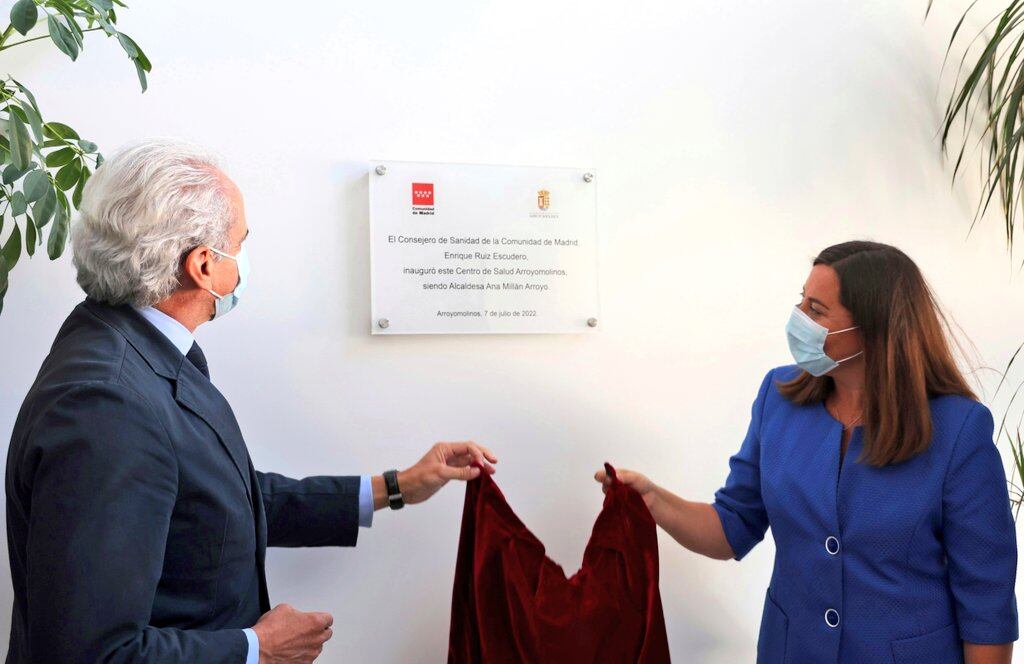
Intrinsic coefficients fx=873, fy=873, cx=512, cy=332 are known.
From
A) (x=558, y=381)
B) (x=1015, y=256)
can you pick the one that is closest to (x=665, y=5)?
(x=558, y=381)

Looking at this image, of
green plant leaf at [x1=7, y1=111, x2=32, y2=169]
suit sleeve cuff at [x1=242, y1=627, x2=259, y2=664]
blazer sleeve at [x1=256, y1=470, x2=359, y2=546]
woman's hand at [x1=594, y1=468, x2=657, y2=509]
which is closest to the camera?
suit sleeve cuff at [x1=242, y1=627, x2=259, y2=664]

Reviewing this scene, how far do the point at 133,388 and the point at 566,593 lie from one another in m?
0.90

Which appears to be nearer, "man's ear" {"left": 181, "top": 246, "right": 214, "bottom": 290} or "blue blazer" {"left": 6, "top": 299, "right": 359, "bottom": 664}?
"blue blazer" {"left": 6, "top": 299, "right": 359, "bottom": 664}

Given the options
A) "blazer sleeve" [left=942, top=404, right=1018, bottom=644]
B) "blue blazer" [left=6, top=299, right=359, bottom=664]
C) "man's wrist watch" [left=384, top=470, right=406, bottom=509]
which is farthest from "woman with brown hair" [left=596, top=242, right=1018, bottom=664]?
"blue blazer" [left=6, top=299, right=359, bottom=664]

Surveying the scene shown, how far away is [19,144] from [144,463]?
0.59 metres

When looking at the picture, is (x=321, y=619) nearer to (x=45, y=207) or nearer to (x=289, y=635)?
(x=289, y=635)

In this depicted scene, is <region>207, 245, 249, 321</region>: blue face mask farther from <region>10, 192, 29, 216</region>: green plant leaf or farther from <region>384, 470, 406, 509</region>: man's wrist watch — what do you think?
<region>384, 470, 406, 509</region>: man's wrist watch

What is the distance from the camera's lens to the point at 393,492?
5.80 ft

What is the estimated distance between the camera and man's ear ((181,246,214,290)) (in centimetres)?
130

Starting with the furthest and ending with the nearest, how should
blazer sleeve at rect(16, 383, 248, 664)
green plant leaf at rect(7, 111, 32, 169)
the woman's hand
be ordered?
the woman's hand, green plant leaf at rect(7, 111, 32, 169), blazer sleeve at rect(16, 383, 248, 664)

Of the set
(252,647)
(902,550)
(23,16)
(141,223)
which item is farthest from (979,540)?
(23,16)

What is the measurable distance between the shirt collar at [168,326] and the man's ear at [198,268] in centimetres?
6

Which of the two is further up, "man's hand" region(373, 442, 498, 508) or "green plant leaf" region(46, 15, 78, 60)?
"green plant leaf" region(46, 15, 78, 60)

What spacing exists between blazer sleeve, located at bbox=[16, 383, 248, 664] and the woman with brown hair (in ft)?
3.57
